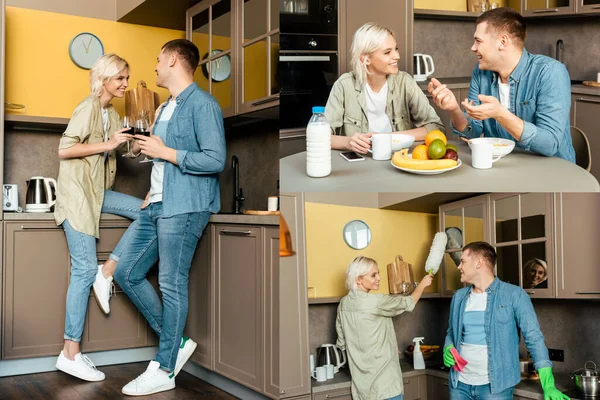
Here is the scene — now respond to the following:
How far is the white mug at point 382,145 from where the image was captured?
2.32 ft

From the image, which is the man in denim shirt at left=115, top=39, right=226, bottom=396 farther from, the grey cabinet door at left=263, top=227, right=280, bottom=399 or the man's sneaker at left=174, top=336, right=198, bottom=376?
the grey cabinet door at left=263, top=227, right=280, bottom=399

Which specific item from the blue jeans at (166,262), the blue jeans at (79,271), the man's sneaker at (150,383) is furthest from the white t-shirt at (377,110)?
the blue jeans at (79,271)

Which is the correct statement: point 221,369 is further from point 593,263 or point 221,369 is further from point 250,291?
point 593,263

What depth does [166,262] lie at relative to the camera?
7.36ft

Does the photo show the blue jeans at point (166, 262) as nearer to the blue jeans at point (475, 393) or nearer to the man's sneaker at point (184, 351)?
the man's sneaker at point (184, 351)

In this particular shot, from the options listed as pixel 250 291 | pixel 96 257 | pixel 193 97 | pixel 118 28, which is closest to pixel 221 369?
pixel 250 291

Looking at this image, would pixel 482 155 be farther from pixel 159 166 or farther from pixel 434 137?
pixel 159 166

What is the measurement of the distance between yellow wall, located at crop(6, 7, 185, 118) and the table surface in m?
2.49

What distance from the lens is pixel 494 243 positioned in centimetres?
70

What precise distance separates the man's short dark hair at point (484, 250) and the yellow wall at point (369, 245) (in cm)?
4

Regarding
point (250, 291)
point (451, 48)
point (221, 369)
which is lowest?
point (221, 369)

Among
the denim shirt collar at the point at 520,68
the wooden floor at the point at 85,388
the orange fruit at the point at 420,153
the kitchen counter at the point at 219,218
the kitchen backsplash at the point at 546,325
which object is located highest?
the denim shirt collar at the point at 520,68

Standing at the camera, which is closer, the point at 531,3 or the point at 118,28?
the point at 531,3

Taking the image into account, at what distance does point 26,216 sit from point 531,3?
7.45ft
